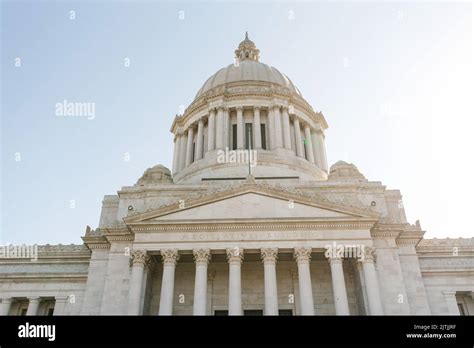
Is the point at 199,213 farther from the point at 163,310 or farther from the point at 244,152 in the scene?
the point at 244,152

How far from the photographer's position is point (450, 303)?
29172mm

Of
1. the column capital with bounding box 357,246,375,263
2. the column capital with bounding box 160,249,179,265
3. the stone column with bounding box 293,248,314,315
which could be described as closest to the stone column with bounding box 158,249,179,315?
the column capital with bounding box 160,249,179,265

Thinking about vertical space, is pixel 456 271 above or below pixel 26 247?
below

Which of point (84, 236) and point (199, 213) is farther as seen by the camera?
point (84, 236)

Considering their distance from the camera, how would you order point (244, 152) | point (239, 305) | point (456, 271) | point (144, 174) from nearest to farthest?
point (239, 305)
point (456, 271)
point (144, 174)
point (244, 152)

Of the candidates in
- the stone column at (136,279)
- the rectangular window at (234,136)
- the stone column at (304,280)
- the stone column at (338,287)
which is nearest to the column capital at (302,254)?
the stone column at (304,280)

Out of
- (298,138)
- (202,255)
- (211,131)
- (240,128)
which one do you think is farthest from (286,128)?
(202,255)

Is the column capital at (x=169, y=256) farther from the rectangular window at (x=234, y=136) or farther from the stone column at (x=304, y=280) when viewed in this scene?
the rectangular window at (x=234, y=136)

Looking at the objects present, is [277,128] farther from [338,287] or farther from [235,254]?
[338,287]

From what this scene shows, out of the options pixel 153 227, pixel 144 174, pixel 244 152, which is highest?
pixel 244 152

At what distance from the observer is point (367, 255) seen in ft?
89.0

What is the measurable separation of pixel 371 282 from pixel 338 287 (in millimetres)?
1979
